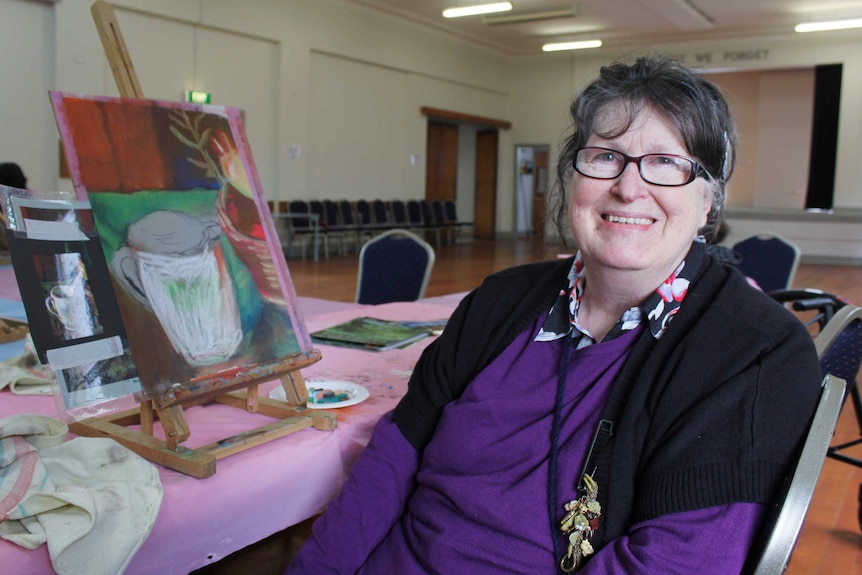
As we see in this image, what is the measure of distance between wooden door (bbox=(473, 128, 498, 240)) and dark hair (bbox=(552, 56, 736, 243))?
568 inches

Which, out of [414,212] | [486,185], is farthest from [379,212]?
[486,185]

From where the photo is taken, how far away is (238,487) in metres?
1.26

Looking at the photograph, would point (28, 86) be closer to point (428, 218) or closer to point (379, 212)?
point (379, 212)

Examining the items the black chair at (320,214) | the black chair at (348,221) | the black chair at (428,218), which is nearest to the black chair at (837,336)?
the black chair at (320,214)

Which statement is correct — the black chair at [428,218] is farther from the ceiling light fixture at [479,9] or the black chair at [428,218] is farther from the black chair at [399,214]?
the ceiling light fixture at [479,9]

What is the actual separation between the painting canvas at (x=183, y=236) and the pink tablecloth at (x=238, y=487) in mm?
168

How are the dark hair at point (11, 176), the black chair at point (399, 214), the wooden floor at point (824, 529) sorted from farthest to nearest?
1. the black chair at point (399, 214)
2. the dark hair at point (11, 176)
3. the wooden floor at point (824, 529)

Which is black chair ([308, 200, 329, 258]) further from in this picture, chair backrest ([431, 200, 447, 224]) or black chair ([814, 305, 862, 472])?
black chair ([814, 305, 862, 472])

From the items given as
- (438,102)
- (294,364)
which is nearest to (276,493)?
(294,364)

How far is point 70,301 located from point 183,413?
0.28 m

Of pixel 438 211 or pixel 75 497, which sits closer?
pixel 75 497

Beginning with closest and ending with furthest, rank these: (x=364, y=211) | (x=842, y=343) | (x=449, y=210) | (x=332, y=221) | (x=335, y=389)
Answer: (x=335, y=389)
(x=842, y=343)
(x=332, y=221)
(x=364, y=211)
(x=449, y=210)

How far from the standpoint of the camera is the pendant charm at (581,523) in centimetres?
104

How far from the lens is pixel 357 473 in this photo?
1.34 meters
